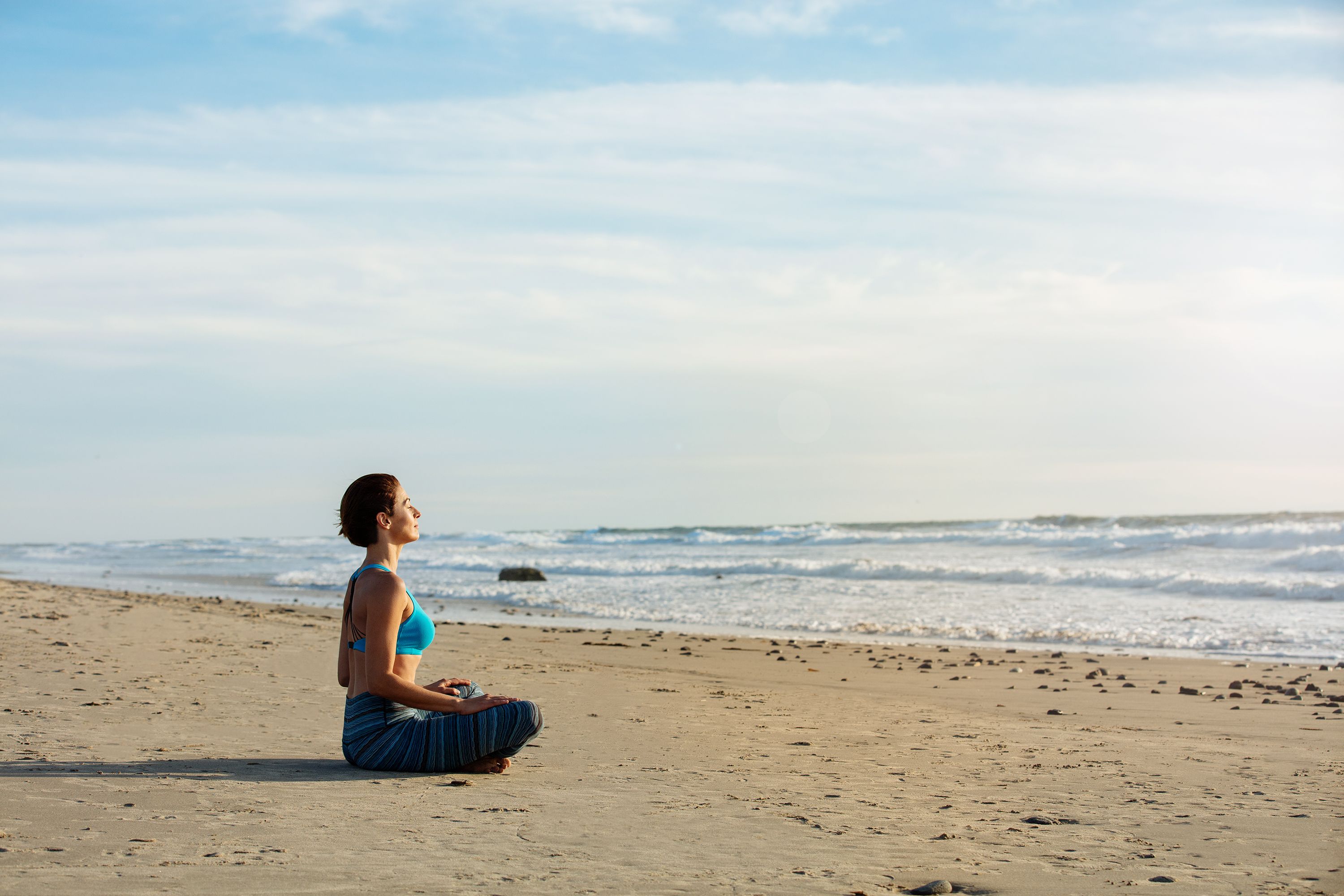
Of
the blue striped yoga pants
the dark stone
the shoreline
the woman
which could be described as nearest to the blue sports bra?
the woman

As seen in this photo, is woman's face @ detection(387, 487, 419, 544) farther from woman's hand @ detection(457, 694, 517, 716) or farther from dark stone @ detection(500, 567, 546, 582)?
dark stone @ detection(500, 567, 546, 582)

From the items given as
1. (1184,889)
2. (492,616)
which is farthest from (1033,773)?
A: (492,616)

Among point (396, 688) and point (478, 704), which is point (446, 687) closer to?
point (478, 704)

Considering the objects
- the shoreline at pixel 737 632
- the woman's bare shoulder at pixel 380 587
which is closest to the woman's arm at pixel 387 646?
the woman's bare shoulder at pixel 380 587

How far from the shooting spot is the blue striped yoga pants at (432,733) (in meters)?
5.07

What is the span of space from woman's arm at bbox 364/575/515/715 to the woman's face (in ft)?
0.67

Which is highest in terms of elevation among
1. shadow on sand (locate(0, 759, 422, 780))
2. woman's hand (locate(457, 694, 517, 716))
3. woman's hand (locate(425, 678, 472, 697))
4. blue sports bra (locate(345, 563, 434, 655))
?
blue sports bra (locate(345, 563, 434, 655))

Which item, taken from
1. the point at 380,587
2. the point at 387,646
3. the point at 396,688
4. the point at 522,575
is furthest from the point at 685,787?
the point at 522,575

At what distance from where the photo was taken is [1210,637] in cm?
1341

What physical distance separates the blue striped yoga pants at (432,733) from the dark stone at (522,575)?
2185 centimetres

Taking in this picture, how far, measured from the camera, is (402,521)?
195 inches

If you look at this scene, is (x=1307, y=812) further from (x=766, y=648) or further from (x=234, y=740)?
(x=766, y=648)

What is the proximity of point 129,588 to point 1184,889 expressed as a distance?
25131 mm

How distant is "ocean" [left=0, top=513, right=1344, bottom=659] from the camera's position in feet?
48.7
